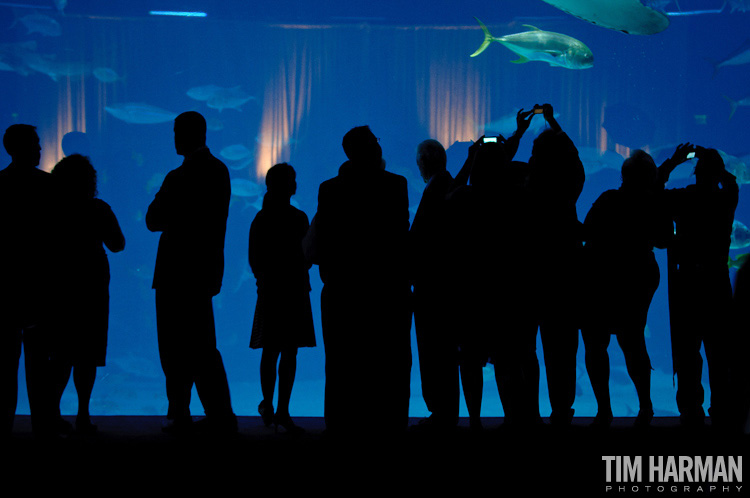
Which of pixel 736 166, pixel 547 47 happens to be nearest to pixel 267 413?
pixel 547 47

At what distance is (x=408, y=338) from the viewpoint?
273 cm

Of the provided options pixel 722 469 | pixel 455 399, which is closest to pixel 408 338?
pixel 455 399

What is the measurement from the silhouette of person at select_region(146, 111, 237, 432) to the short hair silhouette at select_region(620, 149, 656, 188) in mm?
2259

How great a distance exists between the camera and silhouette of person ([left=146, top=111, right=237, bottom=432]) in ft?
9.00

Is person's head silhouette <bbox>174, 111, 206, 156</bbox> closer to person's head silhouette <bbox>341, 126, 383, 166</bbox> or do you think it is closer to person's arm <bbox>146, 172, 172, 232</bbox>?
person's arm <bbox>146, 172, 172, 232</bbox>

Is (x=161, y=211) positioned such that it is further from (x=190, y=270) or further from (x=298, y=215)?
(x=298, y=215)

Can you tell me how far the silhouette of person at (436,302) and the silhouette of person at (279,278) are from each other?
0.69 meters

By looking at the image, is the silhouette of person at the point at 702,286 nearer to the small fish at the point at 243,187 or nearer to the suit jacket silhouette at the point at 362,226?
the suit jacket silhouette at the point at 362,226

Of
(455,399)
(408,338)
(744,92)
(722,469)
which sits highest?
(744,92)

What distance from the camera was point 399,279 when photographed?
270cm

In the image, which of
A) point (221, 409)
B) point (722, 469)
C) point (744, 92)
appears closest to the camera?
point (722, 469)

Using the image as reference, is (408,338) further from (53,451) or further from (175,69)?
(175,69)

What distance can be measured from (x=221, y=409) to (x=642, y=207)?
255cm

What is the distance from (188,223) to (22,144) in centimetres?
93
